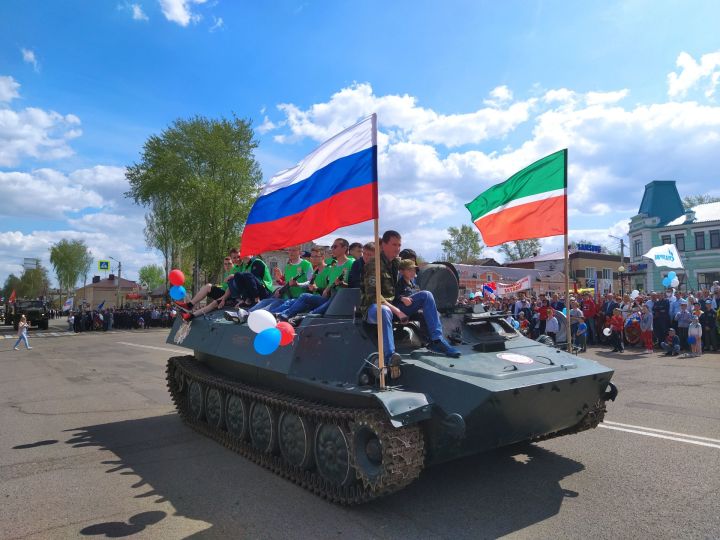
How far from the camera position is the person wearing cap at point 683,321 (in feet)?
51.0

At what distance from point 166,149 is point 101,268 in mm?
10071

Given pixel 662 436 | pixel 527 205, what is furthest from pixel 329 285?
pixel 662 436

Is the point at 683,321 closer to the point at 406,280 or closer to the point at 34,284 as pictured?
the point at 406,280

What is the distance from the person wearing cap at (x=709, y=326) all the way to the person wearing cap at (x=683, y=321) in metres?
0.62

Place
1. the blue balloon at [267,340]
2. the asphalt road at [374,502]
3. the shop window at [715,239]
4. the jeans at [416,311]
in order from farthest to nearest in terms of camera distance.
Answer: the shop window at [715,239]
the jeans at [416,311]
the blue balloon at [267,340]
the asphalt road at [374,502]

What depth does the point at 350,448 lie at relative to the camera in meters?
4.80

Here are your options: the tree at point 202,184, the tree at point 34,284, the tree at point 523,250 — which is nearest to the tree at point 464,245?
the tree at point 523,250

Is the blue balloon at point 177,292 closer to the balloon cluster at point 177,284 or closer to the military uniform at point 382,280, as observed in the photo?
the balloon cluster at point 177,284

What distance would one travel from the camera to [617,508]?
4.66 metres

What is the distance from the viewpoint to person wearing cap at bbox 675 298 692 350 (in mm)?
15555

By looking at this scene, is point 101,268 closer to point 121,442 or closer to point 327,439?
point 121,442

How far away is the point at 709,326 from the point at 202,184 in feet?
105

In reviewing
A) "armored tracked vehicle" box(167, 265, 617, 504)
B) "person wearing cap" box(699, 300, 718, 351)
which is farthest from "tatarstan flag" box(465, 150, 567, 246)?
"person wearing cap" box(699, 300, 718, 351)

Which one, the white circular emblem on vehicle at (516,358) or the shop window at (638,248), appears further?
the shop window at (638,248)
